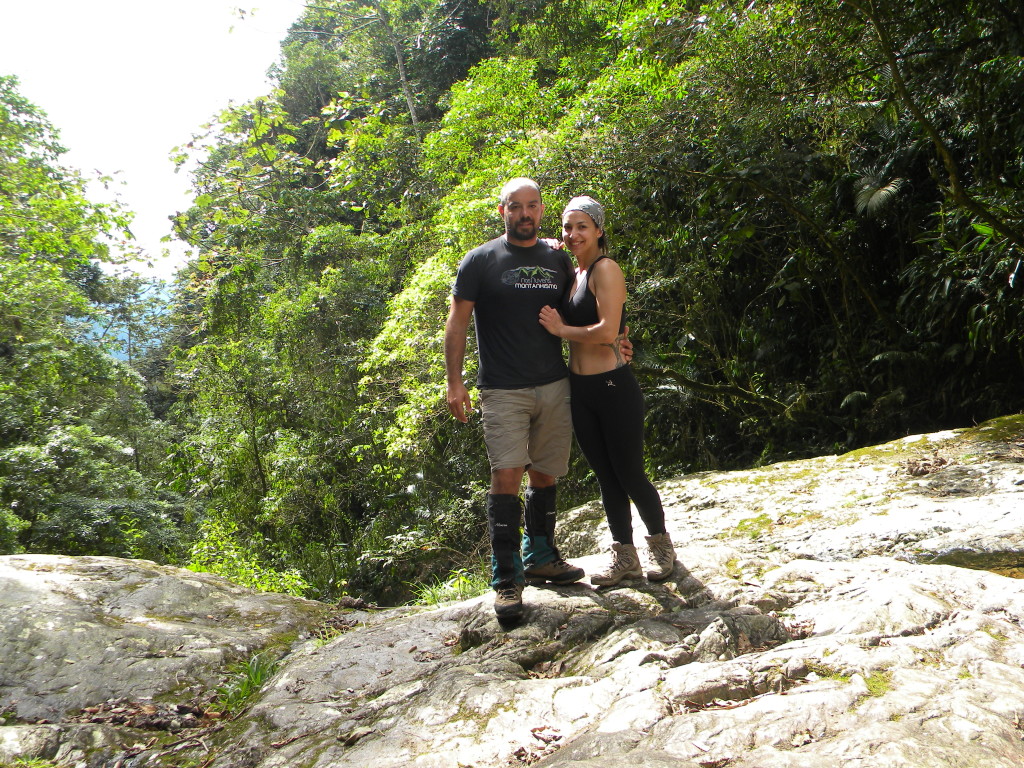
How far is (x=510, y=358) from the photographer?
3.22 metres

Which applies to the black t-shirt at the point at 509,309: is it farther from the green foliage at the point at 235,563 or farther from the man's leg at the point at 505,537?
the green foliage at the point at 235,563

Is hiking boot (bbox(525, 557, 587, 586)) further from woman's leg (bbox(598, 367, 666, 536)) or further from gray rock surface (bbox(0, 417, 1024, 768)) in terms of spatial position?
woman's leg (bbox(598, 367, 666, 536))

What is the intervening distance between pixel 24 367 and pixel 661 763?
14.8m

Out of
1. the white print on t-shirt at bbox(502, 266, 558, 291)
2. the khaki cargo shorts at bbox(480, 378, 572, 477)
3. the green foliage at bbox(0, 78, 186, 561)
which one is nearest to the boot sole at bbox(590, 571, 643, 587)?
the khaki cargo shorts at bbox(480, 378, 572, 477)

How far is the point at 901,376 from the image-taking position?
22.1 ft

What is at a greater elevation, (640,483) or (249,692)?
(640,483)

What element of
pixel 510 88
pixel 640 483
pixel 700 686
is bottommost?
pixel 700 686

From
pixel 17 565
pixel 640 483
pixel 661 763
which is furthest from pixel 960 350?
pixel 17 565

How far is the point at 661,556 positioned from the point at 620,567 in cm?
20

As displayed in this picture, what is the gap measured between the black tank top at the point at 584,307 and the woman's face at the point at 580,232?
7 cm

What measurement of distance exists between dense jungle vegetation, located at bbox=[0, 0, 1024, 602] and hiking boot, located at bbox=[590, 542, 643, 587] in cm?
361

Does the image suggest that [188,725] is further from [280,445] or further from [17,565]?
[280,445]

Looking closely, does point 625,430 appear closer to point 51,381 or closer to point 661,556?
point 661,556

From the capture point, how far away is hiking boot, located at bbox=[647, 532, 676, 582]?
349 cm
